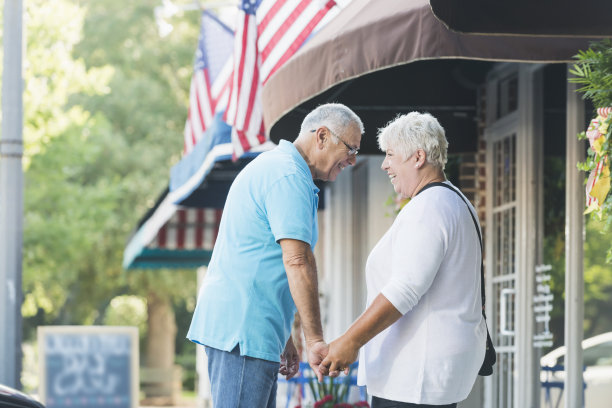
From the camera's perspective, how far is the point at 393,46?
505 cm

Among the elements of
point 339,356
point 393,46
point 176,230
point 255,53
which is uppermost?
point 255,53

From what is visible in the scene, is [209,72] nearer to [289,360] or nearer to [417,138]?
[289,360]

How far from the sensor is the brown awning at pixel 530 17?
4.73m

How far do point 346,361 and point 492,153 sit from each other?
4.05 metres

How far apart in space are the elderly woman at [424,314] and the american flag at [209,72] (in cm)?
640

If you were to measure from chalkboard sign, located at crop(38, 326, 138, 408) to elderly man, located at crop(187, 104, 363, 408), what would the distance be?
5.00 metres

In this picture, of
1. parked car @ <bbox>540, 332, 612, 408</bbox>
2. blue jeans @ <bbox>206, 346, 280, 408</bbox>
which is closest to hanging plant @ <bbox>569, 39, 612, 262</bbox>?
blue jeans @ <bbox>206, 346, 280, 408</bbox>

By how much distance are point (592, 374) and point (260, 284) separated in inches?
183

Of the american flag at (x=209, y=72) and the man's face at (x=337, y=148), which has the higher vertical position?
the american flag at (x=209, y=72)

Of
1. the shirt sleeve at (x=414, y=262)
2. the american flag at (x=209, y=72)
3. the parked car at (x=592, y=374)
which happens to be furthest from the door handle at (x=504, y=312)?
the american flag at (x=209, y=72)

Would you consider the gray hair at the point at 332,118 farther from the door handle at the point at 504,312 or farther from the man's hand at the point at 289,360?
the door handle at the point at 504,312

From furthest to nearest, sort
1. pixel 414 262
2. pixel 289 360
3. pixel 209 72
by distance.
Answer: pixel 209 72 < pixel 289 360 < pixel 414 262

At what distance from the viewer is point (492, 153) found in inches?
303

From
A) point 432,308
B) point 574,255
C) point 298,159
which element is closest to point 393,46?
point 298,159
